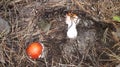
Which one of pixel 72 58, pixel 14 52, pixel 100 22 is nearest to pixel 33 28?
pixel 14 52

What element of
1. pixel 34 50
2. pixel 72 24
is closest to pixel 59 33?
pixel 72 24

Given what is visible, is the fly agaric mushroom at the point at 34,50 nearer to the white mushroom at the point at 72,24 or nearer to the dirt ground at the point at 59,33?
the dirt ground at the point at 59,33

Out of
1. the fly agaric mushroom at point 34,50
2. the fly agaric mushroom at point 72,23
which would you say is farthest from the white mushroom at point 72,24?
the fly agaric mushroom at point 34,50

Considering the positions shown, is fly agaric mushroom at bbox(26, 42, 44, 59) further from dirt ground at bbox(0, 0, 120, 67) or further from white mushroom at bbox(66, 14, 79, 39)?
white mushroom at bbox(66, 14, 79, 39)

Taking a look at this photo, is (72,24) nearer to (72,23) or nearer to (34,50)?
(72,23)

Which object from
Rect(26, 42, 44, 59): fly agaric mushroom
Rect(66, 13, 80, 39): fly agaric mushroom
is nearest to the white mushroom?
Rect(66, 13, 80, 39): fly agaric mushroom
